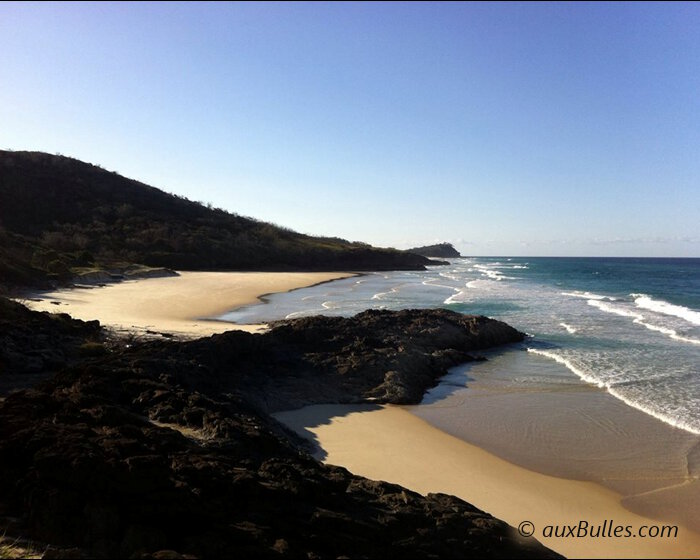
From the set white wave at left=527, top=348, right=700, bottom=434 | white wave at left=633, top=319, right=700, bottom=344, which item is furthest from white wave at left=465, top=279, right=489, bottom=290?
white wave at left=527, top=348, right=700, bottom=434

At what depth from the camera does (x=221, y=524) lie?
400 centimetres

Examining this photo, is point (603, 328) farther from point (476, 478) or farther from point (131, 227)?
point (131, 227)

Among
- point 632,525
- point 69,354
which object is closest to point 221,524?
point 632,525

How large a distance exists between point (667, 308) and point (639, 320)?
773 cm

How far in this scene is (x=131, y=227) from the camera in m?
59.8

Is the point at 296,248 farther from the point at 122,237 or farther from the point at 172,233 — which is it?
the point at 122,237

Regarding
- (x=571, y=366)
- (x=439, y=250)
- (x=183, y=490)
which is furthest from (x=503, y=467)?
(x=439, y=250)

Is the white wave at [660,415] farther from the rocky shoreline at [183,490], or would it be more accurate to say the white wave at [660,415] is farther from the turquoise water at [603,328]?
the rocky shoreline at [183,490]

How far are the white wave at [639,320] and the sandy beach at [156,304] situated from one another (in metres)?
16.0

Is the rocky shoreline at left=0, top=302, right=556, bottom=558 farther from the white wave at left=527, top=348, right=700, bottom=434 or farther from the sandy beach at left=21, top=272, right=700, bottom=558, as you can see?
the white wave at left=527, top=348, right=700, bottom=434

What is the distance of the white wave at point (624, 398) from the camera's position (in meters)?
A: 9.59

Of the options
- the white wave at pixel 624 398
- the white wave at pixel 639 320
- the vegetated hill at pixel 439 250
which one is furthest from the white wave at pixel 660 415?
the vegetated hill at pixel 439 250

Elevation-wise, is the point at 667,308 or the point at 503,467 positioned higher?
the point at 667,308

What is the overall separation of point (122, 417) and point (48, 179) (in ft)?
235
